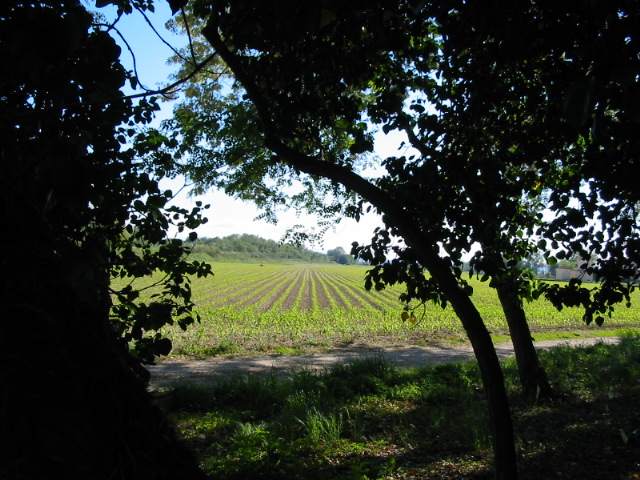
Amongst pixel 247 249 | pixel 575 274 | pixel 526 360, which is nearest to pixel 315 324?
pixel 575 274

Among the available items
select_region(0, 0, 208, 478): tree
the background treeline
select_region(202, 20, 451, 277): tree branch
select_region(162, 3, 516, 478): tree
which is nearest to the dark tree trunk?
select_region(0, 0, 208, 478): tree

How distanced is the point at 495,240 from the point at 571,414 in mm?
4825

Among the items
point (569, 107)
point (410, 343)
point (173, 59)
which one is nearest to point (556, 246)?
point (569, 107)

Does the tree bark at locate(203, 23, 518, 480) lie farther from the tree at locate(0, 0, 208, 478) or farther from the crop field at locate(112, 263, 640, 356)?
the crop field at locate(112, 263, 640, 356)

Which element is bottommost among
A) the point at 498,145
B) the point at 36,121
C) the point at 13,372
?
the point at 13,372

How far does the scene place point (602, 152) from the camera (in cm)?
310

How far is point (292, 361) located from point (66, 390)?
14.2m

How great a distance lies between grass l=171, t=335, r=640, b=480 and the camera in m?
4.64

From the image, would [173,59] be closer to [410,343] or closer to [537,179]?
[537,179]

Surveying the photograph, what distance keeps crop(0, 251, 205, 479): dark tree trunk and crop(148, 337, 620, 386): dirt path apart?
32.6 feet

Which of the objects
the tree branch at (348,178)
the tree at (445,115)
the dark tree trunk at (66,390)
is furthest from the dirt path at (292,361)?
the dark tree trunk at (66,390)

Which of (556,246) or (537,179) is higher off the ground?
(537,179)

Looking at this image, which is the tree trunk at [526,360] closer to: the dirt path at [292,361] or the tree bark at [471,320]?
the dirt path at [292,361]

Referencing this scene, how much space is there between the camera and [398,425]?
6.38 m
